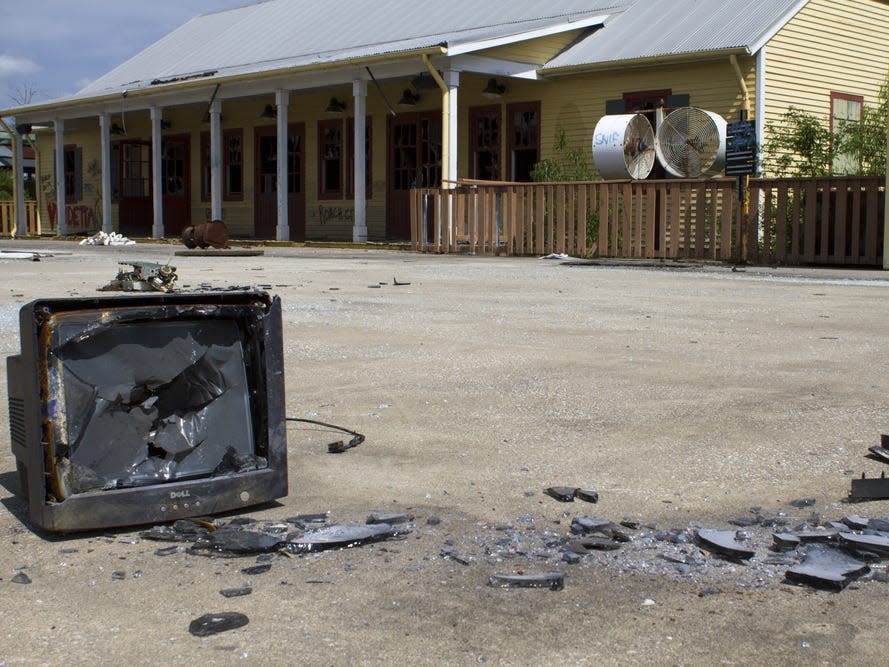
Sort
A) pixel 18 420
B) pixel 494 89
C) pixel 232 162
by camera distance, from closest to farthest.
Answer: pixel 18 420 < pixel 494 89 < pixel 232 162

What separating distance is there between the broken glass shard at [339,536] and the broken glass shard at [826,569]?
1137mm

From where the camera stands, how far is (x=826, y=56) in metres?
22.1

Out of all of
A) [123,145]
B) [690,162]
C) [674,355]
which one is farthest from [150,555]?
[123,145]

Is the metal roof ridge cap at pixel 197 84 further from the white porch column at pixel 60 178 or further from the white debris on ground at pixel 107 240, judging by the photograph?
the white debris on ground at pixel 107 240

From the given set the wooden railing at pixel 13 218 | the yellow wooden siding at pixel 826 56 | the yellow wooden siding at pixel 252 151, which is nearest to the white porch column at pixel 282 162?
the yellow wooden siding at pixel 252 151

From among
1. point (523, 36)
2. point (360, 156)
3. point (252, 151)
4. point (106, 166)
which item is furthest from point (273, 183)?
point (523, 36)

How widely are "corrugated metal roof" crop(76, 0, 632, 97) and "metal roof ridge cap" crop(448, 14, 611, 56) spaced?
11 cm

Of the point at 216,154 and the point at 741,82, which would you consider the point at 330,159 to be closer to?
the point at 216,154

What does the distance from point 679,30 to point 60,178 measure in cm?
2012

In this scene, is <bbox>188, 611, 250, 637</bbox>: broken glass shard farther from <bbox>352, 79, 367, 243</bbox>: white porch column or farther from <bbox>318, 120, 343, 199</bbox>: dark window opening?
<bbox>318, 120, 343, 199</bbox>: dark window opening

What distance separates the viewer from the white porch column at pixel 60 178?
109ft

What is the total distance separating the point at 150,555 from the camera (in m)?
3.16

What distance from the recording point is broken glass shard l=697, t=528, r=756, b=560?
3.11 metres

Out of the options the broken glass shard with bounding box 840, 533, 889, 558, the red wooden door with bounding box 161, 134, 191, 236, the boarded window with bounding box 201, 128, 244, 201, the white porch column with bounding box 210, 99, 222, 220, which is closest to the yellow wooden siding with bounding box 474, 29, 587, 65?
the white porch column with bounding box 210, 99, 222, 220
